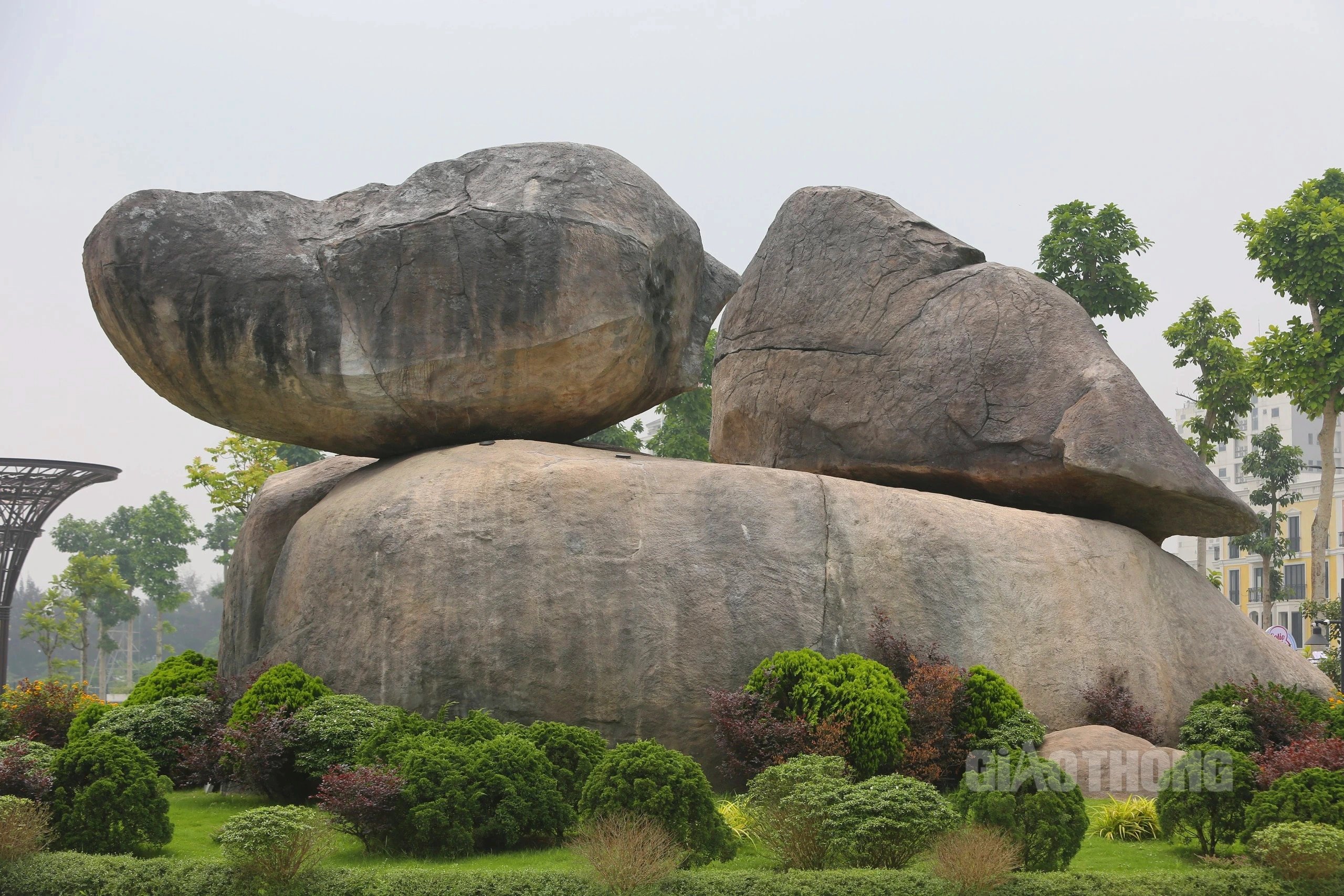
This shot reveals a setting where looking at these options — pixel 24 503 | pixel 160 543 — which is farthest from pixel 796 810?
pixel 160 543

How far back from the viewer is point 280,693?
1242 centimetres

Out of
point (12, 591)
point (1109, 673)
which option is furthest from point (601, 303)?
point (12, 591)

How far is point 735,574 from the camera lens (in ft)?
42.8

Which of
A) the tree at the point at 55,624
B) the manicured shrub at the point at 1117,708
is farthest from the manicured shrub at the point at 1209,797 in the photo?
the tree at the point at 55,624

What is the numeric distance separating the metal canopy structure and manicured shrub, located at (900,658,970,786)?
69.9 feet

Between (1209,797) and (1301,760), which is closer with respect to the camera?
(1209,797)

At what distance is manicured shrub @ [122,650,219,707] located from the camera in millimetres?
14492

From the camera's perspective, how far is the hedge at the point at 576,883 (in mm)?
8281

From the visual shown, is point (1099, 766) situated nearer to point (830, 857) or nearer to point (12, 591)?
point (830, 857)

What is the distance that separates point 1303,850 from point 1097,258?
26.9 meters

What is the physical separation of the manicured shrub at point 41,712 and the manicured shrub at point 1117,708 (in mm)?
11854

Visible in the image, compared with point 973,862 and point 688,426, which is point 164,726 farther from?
point 688,426

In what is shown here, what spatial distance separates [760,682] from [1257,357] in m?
24.4

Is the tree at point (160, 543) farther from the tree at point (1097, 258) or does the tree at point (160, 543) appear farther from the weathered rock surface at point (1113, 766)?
the weathered rock surface at point (1113, 766)
